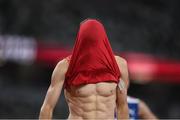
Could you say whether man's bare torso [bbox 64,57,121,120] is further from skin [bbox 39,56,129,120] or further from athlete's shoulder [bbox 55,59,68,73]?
athlete's shoulder [bbox 55,59,68,73]

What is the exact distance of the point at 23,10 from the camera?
955 centimetres

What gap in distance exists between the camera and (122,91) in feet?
11.1

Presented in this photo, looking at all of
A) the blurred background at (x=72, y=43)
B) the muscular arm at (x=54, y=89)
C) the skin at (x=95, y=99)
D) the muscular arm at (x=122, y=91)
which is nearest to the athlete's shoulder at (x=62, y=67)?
the muscular arm at (x=54, y=89)

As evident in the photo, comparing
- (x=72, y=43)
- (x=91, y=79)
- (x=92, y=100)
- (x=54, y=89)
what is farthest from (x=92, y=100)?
(x=72, y=43)

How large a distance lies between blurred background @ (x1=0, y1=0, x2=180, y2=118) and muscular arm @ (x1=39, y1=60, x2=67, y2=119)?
529 cm

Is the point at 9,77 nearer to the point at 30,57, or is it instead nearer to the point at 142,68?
the point at 30,57

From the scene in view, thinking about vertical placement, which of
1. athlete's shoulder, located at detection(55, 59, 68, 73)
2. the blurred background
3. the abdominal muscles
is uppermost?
the blurred background

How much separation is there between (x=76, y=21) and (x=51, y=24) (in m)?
0.39

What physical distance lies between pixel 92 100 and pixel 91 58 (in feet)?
0.77

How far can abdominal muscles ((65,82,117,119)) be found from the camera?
336cm

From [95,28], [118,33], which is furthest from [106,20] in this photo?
[95,28]

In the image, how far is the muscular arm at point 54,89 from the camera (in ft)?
10.8

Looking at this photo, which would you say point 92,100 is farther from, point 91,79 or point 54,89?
point 54,89

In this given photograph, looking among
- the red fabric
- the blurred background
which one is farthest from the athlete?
the blurred background
